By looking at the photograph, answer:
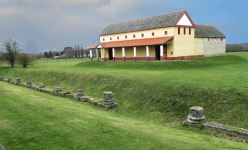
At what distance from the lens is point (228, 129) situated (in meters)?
8.38

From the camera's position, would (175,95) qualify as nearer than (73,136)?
No

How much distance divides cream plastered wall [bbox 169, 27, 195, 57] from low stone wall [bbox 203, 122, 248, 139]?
75.8 ft

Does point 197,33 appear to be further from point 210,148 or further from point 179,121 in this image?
point 210,148

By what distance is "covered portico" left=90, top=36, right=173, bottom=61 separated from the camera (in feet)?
101

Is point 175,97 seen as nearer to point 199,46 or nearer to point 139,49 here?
point 139,49

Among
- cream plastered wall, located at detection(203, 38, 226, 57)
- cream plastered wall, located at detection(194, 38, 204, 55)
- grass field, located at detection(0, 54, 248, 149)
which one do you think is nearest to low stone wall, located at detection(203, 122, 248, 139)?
grass field, located at detection(0, 54, 248, 149)

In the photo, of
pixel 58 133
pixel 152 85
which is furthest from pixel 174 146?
pixel 152 85

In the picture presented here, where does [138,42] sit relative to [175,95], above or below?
above

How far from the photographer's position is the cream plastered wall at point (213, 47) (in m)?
36.9

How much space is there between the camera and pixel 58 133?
5977mm

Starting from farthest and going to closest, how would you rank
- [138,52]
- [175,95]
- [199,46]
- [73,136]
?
1. [138,52]
2. [199,46]
3. [175,95]
4. [73,136]

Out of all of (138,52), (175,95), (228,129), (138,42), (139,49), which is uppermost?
(138,42)

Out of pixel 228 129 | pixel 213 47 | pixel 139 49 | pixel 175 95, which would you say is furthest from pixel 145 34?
pixel 228 129

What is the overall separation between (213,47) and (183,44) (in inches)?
410
